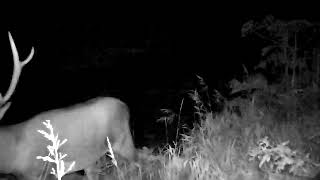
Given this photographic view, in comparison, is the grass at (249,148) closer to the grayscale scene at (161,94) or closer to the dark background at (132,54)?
the grayscale scene at (161,94)

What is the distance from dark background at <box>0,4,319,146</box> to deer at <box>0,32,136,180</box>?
5.70ft

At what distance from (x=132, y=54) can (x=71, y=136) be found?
8.43 m

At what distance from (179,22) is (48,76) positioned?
5.90 metres

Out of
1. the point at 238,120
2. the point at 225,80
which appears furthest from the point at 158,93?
the point at 238,120

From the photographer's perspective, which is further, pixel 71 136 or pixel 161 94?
pixel 161 94

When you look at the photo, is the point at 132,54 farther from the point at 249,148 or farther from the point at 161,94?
the point at 249,148

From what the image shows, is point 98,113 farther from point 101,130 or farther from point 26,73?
point 26,73

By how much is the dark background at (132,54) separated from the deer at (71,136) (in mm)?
1739

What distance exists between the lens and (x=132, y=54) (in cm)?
1367

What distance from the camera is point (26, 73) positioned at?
11.0 metres

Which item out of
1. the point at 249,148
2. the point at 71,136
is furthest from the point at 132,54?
the point at 249,148

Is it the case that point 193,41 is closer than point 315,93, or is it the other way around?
point 315,93

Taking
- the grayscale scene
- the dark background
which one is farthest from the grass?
the dark background

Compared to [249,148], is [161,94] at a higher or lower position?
lower
